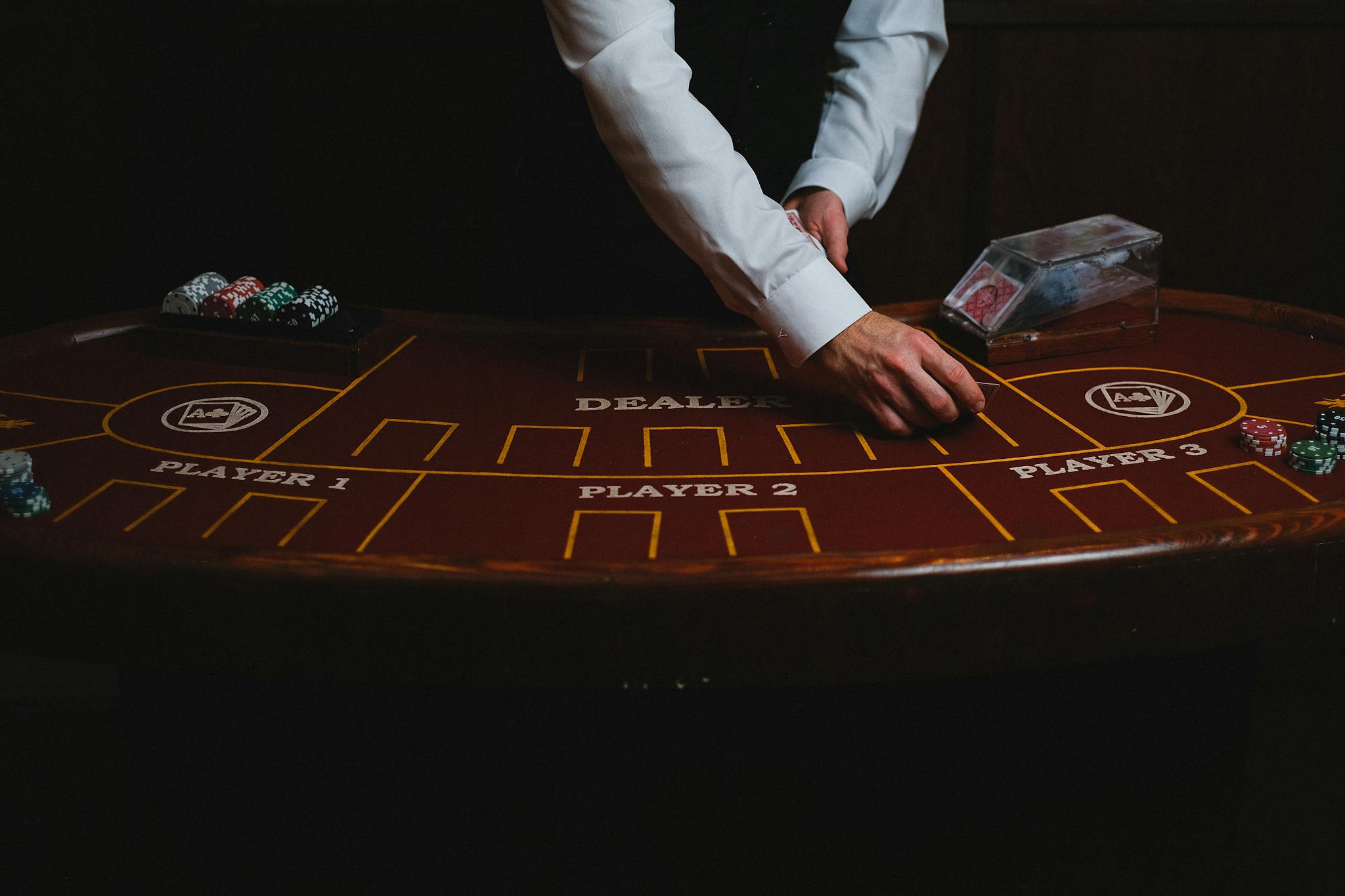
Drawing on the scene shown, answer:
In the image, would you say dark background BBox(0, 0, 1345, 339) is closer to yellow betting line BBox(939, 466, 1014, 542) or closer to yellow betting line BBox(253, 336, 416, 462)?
yellow betting line BBox(253, 336, 416, 462)

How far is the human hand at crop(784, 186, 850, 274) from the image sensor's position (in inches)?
78.6

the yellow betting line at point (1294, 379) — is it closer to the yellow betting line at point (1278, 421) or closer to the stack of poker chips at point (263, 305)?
the yellow betting line at point (1278, 421)

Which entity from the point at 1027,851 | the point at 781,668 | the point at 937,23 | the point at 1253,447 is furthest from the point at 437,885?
the point at 937,23

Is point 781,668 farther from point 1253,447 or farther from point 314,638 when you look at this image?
point 1253,447

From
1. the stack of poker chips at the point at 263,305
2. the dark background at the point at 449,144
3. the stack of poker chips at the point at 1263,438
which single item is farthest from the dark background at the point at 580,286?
the stack of poker chips at the point at 263,305

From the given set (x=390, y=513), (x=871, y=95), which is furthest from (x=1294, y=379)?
(x=390, y=513)

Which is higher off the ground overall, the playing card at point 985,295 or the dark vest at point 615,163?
the dark vest at point 615,163

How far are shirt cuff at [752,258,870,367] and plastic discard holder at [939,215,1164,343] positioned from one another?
35cm

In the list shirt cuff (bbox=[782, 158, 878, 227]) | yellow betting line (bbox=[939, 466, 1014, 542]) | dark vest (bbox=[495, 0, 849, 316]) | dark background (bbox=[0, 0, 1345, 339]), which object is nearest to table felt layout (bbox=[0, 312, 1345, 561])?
yellow betting line (bbox=[939, 466, 1014, 542])

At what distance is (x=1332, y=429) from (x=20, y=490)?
1.59 m

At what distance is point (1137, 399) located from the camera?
1.61 m

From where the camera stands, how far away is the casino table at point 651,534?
1.10 m

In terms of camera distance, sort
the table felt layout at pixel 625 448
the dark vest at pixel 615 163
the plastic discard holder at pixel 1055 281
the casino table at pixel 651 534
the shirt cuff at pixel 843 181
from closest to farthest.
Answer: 1. the casino table at pixel 651 534
2. the table felt layout at pixel 625 448
3. the plastic discard holder at pixel 1055 281
4. the dark vest at pixel 615 163
5. the shirt cuff at pixel 843 181

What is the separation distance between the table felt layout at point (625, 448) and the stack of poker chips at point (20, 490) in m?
0.02
